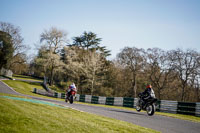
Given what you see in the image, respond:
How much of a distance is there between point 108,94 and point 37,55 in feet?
68.6

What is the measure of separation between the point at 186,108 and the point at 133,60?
28.9m

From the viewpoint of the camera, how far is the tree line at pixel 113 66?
4056cm

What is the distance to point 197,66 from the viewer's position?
A: 1495 inches

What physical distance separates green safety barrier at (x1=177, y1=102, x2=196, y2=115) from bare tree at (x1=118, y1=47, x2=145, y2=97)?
2706cm

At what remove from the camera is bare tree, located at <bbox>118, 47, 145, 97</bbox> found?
1792 inches

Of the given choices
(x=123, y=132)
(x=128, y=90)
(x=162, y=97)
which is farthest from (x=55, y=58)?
(x=123, y=132)

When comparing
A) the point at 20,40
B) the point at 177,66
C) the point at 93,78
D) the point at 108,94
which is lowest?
the point at 108,94

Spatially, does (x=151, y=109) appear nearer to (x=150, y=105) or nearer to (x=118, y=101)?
(x=150, y=105)

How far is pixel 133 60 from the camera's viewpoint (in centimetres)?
4644

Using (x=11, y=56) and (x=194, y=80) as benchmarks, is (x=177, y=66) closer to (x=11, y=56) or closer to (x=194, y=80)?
(x=194, y=80)

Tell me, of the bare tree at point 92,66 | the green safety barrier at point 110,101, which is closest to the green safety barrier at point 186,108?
the green safety barrier at point 110,101

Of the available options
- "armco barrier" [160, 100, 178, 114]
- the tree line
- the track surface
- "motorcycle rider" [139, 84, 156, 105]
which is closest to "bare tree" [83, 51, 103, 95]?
the tree line

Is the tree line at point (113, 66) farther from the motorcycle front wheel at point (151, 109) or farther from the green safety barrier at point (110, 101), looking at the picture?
the motorcycle front wheel at point (151, 109)

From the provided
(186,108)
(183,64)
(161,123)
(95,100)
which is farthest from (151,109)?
(183,64)
